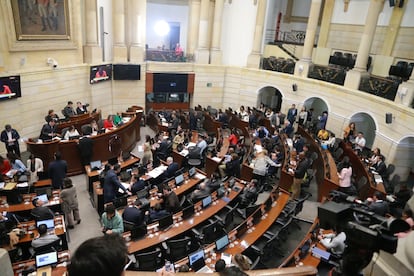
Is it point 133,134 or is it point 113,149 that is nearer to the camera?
point 113,149

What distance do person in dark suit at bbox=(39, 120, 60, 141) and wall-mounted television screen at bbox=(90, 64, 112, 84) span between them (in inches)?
191

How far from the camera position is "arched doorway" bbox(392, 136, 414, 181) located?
12.0 meters

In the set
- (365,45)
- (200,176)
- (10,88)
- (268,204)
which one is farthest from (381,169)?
(10,88)

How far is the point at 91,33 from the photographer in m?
15.7

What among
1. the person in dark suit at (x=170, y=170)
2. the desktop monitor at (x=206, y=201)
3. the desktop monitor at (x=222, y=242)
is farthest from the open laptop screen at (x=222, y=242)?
the person in dark suit at (x=170, y=170)

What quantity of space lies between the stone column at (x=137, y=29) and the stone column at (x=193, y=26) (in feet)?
10.5

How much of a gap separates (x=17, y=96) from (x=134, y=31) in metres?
7.91

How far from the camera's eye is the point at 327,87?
15742 mm

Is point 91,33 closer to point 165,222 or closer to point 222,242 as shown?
point 165,222

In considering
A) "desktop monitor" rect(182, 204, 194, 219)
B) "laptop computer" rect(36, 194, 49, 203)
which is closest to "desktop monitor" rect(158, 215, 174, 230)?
"desktop monitor" rect(182, 204, 194, 219)

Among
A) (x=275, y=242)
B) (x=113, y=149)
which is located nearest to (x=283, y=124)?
(x=113, y=149)

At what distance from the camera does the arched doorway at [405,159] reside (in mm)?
11992

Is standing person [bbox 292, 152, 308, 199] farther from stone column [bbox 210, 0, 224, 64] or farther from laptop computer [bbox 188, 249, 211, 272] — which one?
stone column [bbox 210, 0, 224, 64]

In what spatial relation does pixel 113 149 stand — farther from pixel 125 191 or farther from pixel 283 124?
pixel 283 124
